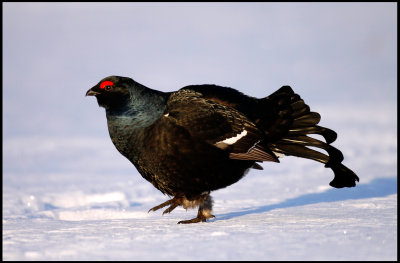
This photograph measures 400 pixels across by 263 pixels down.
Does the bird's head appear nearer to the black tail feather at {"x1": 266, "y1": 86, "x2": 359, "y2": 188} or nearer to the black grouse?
the black grouse

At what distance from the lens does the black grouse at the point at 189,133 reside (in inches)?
243

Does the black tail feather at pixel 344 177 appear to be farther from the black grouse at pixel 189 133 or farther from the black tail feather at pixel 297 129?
the black grouse at pixel 189 133

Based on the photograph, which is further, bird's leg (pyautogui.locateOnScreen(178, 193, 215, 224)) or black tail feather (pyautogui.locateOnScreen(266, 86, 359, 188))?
black tail feather (pyautogui.locateOnScreen(266, 86, 359, 188))

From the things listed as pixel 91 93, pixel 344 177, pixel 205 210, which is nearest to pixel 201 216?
pixel 205 210

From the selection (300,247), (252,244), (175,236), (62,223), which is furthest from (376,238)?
(62,223)

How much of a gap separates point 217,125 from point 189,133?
0.36 metres

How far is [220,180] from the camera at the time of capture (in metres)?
6.42

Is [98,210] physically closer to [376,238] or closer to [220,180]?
[220,180]

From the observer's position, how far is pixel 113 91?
21.2 feet

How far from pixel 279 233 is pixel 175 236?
1030mm

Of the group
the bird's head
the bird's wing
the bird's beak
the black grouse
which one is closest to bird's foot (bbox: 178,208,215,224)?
the black grouse

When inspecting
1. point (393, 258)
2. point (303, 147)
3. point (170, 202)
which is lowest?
point (393, 258)

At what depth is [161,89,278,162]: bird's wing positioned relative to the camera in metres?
6.23

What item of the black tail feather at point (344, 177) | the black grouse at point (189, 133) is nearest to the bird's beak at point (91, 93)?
the black grouse at point (189, 133)
